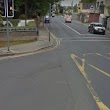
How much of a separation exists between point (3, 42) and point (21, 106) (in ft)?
61.2

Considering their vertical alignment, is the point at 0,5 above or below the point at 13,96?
above

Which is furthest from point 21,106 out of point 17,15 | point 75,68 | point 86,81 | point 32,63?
point 17,15

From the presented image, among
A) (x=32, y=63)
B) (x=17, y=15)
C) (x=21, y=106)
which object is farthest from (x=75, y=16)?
(x=21, y=106)

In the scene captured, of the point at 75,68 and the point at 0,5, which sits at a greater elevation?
the point at 0,5

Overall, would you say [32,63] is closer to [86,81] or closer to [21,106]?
[86,81]

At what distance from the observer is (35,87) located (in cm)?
1079

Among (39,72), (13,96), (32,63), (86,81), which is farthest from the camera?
(32,63)

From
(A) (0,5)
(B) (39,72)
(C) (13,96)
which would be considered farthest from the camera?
Result: (A) (0,5)

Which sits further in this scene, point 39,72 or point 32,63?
point 32,63

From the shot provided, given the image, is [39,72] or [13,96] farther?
[39,72]

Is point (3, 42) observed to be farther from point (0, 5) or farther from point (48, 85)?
point (48, 85)

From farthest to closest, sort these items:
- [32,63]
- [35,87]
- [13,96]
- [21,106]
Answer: [32,63]
[35,87]
[13,96]
[21,106]

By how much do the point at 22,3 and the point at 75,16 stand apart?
271 ft

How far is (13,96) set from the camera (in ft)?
31.1
